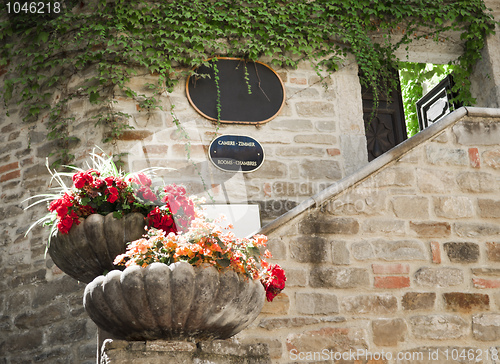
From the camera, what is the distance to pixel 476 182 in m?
3.88

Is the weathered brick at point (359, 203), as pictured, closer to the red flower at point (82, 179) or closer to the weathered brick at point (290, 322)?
the weathered brick at point (290, 322)

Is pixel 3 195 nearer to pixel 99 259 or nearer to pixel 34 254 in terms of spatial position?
pixel 34 254

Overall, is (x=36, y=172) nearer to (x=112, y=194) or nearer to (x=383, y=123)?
(x=112, y=194)

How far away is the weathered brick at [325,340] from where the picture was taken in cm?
333

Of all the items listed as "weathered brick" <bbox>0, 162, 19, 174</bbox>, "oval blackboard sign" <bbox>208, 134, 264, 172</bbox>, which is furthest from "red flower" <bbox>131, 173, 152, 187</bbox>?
"weathered brick" <bbox>0, 162, 19, 174</bbox>

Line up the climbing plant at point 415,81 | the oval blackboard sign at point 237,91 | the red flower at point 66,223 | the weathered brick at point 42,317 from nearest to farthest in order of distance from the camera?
→ the red flower at point 66,223
the weathered brick at point 42,317
the oval blackboard sign at point 237,91
the climbing plant at point 415,81

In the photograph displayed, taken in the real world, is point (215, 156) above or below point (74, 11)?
below

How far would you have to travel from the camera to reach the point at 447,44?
20.4ft

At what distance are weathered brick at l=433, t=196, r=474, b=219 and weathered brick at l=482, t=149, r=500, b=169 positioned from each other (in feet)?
0.99

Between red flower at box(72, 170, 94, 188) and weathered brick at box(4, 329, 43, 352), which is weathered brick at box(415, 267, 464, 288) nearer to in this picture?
red flower at box(72, 170, 94, 188)

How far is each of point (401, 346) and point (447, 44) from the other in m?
3.80

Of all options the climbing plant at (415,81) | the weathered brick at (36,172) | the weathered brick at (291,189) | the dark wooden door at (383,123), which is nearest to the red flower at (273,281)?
the weathered brick at (291,189)

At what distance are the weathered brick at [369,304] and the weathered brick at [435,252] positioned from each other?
37 cm

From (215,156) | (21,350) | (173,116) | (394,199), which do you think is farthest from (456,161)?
(21,350)
